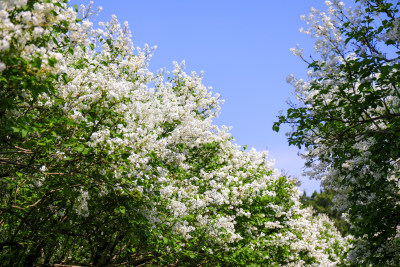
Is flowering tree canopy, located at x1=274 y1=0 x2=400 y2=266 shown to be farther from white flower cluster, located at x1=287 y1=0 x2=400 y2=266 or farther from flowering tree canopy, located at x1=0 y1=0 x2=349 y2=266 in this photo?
flowering tree canopy, located at x1=0 y1=0 x2=349 y2=266

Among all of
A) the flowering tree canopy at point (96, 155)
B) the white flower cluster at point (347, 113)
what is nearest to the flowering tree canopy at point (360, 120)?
the white flower cluster at point (347, 113)

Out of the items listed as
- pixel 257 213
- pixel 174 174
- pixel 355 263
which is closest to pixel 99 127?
pixel 174 174

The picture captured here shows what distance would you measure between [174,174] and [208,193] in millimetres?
1277

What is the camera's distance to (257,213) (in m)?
12.0

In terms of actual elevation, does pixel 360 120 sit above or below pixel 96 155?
above

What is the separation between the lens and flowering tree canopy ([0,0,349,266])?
159 inches

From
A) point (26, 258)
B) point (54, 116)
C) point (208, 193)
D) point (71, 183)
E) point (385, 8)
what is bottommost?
point (26, 258)

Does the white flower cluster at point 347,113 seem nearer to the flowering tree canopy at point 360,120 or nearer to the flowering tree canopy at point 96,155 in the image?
the flowering tree canopy at point 360,120

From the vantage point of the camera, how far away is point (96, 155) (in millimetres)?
5613

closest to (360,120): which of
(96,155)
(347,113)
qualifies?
(347,113)

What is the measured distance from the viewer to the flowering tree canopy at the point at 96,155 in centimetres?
405

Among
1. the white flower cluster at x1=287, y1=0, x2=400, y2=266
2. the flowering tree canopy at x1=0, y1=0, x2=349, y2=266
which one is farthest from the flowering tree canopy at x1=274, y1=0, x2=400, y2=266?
the flowering tree canopy at x1=0, y1=0, x2=349, y2=266

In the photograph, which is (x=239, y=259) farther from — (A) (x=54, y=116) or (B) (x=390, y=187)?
(A) (x=54, y=116)

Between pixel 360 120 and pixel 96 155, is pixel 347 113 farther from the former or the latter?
pixel 96 155
